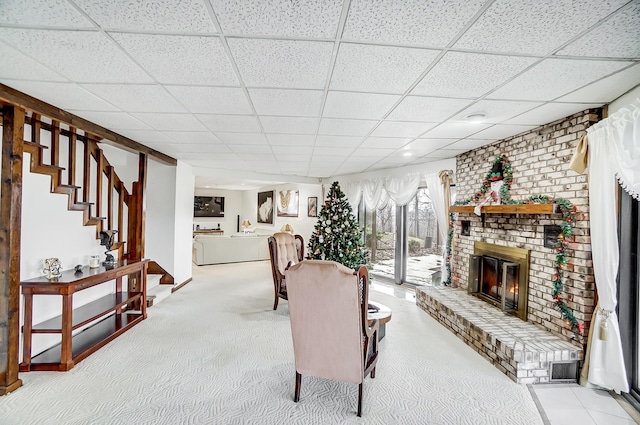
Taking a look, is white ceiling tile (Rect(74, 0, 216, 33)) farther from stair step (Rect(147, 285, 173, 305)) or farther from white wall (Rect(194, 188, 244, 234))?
white wall (Rect(194, 188, 244, 234))

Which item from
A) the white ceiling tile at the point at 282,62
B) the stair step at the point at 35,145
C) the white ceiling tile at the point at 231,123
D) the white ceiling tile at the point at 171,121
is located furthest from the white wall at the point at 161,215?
the white ceiling tile at the point at 282,62

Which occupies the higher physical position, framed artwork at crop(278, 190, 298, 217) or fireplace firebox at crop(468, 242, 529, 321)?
framed artwork at crop(278, 190, 298, 217)

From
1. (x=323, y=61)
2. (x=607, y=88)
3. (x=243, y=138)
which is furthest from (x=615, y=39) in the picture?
(x=243, y=138)

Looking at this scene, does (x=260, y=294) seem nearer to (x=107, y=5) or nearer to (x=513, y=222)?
(x=513, y=222)

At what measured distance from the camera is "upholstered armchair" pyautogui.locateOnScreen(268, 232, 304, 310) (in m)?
4.52

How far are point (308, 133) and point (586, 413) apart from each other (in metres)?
3.45

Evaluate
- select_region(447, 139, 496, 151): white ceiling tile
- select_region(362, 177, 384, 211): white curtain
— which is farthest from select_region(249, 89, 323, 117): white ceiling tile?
select_region(362, 177, 384, 211): white curtain

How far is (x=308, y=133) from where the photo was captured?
3465 millimetres

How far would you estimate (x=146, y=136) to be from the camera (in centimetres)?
373

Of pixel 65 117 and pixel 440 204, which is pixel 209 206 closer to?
pixel 65 117

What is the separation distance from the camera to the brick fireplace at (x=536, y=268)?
2.61 metres

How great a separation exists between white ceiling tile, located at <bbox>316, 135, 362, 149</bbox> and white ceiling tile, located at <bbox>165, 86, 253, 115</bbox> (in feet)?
4.00

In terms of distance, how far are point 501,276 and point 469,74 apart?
2689mm

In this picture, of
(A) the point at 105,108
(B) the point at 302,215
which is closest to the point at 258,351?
(A) the point at 105,108
